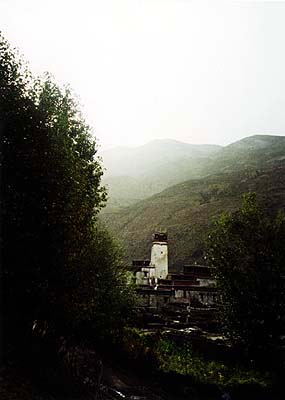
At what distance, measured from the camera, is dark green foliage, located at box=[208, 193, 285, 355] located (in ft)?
61.6

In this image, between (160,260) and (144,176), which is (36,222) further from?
(144,176)

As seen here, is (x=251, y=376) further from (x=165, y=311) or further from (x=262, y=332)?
(x=165, y=311)

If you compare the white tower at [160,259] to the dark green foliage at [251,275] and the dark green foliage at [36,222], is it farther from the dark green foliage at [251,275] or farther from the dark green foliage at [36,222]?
the dark green foliage at [36,222]

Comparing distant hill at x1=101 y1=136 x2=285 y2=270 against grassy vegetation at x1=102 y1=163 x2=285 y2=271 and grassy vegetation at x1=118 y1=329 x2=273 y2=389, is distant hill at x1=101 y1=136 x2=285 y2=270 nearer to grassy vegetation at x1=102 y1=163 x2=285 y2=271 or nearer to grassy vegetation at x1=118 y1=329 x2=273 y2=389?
grassy vegetation at x1=102 y1=163 x2=285 y2=271

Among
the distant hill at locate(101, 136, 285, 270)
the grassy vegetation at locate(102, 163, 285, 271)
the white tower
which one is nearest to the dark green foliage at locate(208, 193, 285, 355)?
the white tower

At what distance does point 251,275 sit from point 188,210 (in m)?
65.9

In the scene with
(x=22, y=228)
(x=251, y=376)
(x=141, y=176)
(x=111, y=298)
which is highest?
(x=141, y=176)

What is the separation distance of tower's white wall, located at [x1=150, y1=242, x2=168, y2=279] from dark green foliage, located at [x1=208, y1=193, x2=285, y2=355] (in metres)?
15.4

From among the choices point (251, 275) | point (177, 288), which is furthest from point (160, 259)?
point (251, 275)

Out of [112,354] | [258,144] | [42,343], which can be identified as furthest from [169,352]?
[258,144]

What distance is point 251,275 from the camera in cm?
1931

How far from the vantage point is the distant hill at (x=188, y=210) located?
6775cm

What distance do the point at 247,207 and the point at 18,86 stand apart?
43.2 feet

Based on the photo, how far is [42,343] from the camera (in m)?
13.8
